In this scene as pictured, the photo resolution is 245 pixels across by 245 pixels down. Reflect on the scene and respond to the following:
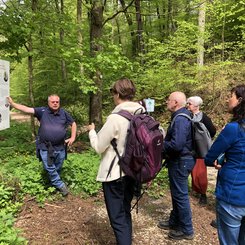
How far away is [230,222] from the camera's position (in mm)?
2795

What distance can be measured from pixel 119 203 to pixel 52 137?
2.17 meters

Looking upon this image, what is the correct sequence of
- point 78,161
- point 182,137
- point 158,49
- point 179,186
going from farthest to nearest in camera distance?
point 158,49 → point 78,161 → point 179,186 → point 182,137

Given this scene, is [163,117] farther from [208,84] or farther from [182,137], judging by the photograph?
[182,137]

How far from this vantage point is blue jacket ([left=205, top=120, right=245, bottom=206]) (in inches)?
105

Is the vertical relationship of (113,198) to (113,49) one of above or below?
below

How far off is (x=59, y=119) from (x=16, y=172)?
1364 millimetres

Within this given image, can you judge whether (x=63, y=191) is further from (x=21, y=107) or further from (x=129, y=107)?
(x=129, y=107)

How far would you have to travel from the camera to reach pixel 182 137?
12.3 ft

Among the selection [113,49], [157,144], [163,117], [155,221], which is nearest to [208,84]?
[163,117]

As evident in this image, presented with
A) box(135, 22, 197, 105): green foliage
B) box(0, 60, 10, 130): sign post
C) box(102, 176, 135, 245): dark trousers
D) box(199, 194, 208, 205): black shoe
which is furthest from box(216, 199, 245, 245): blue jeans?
box(135, 22, 197, 105): green foliage

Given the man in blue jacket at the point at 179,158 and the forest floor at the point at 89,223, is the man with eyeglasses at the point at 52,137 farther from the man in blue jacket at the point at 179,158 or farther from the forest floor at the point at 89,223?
the man in blue jacket at the point at 179,158

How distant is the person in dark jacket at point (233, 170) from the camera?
268cm

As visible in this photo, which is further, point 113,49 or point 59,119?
point 113,49

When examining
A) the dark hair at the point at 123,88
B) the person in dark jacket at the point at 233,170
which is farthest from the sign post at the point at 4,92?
the person in dark jacket at the point at 233,170
